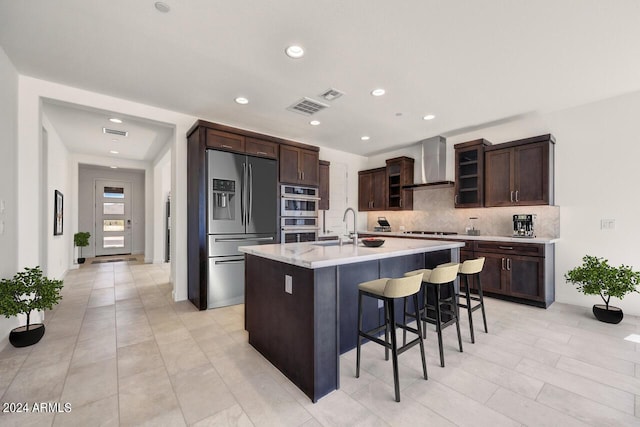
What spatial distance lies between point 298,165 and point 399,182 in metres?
2.43

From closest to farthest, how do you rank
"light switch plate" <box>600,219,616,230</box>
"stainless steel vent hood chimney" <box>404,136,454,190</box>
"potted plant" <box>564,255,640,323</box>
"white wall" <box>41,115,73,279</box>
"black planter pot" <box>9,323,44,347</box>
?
1. "black planter pot" <box>9,323,44,347</box>
2. "potted plant" <box>564,255,640,323</box>
3. "light switch plate" <box>600,219,616,230</box>
4. "white wall" <box>41,115,73,279</box>
5. "stainless steel vent hood chimney" <box>404,136,454,190</box>

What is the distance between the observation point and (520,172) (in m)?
4.12

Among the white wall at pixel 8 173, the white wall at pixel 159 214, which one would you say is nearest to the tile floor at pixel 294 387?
the white wall at pixel 8 173

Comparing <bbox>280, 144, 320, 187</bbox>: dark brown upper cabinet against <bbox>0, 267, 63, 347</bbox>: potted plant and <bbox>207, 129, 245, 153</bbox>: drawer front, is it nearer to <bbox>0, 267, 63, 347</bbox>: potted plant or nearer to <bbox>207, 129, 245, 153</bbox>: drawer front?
<bbox>207, 129, 245, 153</bbox>: drawer front

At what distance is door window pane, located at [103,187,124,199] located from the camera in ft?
28.5

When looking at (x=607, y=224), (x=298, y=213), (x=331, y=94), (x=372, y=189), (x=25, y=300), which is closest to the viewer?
(x=25, y=300)

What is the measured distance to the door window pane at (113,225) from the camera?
8641mm

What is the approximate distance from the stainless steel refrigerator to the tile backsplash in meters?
3.18

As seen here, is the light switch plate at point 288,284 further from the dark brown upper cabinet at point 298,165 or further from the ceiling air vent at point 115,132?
the ceiling air vent at point 115,132

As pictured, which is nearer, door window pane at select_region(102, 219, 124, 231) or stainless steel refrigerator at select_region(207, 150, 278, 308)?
stainless steel refrigerator at select_region(207, 150, 278, 308)

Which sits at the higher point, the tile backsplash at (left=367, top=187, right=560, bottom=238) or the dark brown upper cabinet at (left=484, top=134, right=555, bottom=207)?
the dark brown upper cabinet at (left=484, top=134, right=555, bottom=207)

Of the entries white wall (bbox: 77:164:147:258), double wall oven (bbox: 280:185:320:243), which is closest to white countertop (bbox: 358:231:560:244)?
double wall oven (bbox: 280:185:320:243)

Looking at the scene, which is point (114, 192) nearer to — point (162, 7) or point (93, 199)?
point (93, 199)

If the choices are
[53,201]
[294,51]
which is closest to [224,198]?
[294,51]
